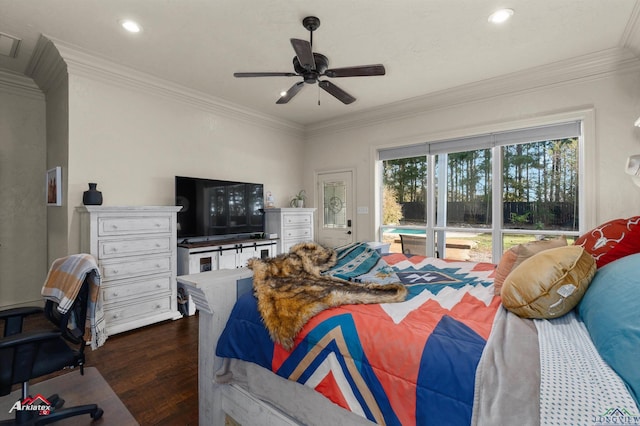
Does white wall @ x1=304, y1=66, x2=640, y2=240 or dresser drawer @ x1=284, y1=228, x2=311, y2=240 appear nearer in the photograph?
white wall @ x1=304, y1=66, x2=640, y2=240

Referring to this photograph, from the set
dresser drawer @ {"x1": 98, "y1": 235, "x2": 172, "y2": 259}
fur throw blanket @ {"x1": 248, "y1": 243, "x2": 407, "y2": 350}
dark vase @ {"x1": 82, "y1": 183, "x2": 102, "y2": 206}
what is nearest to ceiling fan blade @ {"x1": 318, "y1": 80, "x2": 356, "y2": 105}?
fur throw blanket @ {"x1": 248, "y1": 243, "x2": 407, "y2": 350}

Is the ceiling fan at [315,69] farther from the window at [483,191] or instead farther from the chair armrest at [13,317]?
the window at [483,191]

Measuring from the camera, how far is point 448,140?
419 centimetres

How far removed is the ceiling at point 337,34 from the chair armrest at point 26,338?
95.2 inches

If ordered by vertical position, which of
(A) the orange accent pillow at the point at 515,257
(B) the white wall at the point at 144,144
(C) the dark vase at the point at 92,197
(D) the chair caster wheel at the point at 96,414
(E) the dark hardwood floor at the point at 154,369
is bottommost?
(E) the dark hardwood floor at the point at 154,369

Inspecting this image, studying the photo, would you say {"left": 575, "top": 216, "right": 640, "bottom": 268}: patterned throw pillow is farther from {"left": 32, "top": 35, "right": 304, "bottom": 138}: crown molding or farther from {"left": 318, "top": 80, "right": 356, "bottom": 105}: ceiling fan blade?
{"left": 32, "top": 35, "right": 304, "bottom": 138}: crown molding

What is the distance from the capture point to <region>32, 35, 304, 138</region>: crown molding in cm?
298

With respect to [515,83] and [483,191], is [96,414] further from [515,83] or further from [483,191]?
[515,83]

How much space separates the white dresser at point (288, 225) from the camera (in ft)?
15.5

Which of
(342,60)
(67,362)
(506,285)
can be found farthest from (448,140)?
(67,362)

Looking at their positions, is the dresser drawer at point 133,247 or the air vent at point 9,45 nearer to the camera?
the air vent at point 9,45

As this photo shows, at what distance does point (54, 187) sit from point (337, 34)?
3415mm

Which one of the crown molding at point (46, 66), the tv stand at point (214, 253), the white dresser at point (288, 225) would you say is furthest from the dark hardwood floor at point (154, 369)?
the crown molding at point (46, 66)

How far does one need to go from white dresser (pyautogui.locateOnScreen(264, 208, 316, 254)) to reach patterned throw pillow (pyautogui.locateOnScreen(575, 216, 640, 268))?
3.70m
